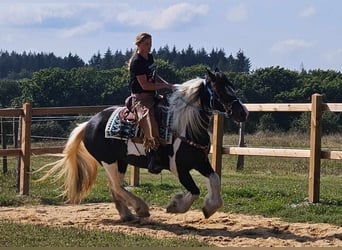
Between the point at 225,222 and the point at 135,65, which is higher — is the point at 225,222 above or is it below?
below

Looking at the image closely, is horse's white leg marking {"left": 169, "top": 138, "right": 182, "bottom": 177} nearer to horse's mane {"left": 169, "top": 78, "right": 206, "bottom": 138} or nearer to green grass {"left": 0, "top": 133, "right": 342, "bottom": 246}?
horse's mane {"left": 169, "top": 78, "right": 206, "bottom": 138}

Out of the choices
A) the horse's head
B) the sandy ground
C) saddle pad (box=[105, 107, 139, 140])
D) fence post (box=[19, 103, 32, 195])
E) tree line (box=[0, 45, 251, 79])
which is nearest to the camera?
the sandy ground

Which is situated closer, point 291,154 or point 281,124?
point 291,154

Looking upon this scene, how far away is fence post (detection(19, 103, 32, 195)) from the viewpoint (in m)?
12.5

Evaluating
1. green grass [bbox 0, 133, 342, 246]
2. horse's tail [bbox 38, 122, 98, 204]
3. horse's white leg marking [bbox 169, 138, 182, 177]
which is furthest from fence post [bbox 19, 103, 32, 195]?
horse's white leg marking [bbox 169, 138, 182, 177]

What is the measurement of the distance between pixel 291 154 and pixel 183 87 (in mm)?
2833

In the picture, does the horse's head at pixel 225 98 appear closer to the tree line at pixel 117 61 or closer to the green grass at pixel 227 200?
the green grass at pixel 227 200

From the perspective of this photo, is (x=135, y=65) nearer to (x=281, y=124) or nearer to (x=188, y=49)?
(x=281, y=124)

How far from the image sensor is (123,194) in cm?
974

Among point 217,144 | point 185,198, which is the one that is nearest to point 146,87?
point 185,198

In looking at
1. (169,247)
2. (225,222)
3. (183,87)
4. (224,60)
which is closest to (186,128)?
(183,87)

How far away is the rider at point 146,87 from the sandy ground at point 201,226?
845 mm

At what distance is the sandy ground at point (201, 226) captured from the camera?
8305mm

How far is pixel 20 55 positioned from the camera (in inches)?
6678
